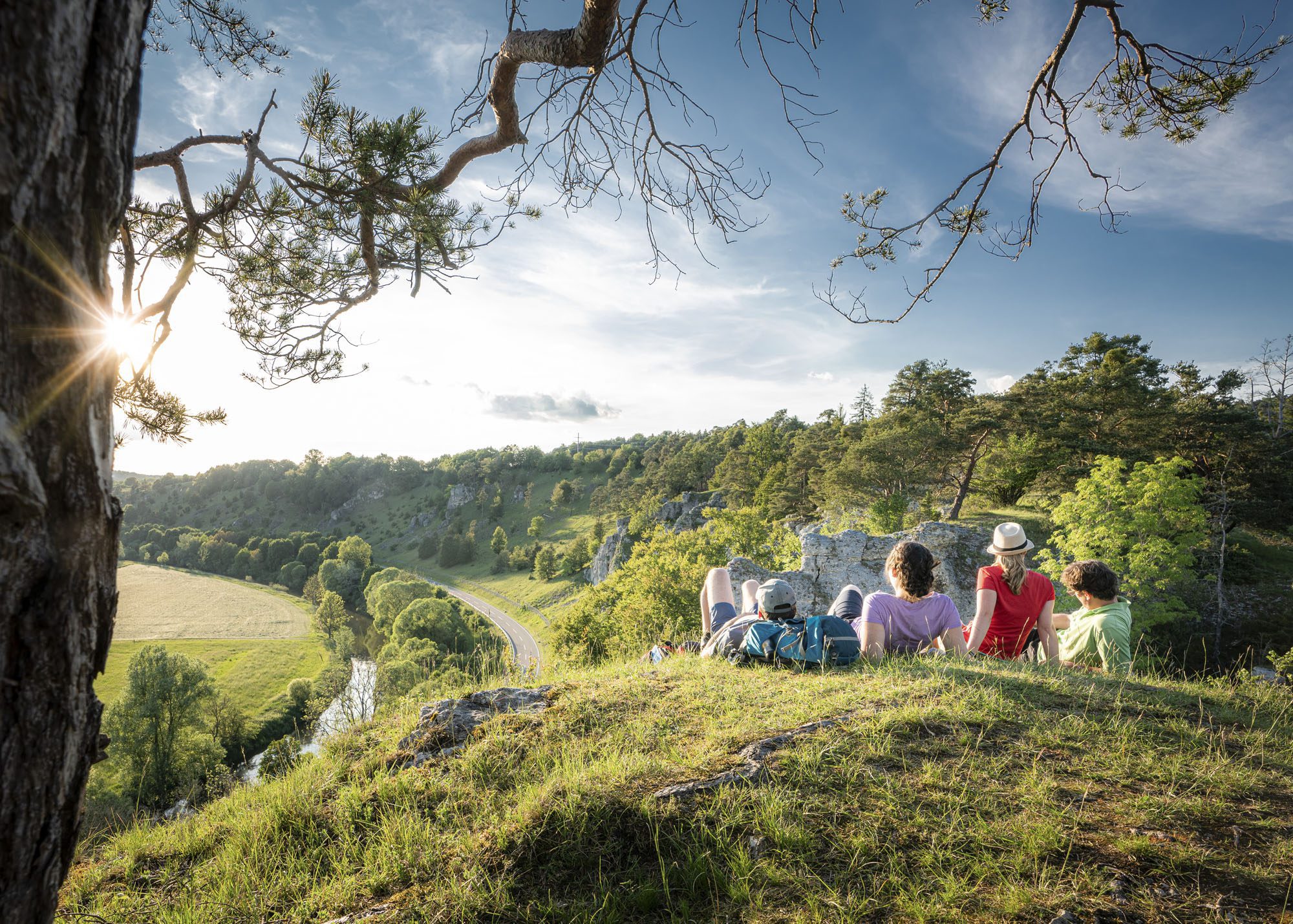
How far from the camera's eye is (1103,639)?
4.64 metres

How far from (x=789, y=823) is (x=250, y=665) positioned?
2247 inches

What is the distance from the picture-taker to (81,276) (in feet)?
3.75

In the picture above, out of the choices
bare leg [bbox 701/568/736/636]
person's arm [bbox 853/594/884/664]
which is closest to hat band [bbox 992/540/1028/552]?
person's arm [bbox 853/594/884/664]

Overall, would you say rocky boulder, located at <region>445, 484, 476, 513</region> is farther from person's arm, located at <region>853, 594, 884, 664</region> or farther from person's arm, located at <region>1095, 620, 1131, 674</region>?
person's arm, located at <region>1095, 620, 1131, 674</region>

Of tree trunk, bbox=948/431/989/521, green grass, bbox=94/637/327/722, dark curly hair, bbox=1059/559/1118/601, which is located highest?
tree trunk, bbox=948/431/989/521

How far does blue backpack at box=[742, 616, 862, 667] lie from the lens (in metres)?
4.46

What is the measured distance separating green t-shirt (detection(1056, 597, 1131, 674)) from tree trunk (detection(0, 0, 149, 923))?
6.28 meters

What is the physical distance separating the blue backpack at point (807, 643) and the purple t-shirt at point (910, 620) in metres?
0.41

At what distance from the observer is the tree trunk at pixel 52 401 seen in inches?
39.3

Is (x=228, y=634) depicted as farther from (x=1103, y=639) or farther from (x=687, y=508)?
(x=1103, y=639)

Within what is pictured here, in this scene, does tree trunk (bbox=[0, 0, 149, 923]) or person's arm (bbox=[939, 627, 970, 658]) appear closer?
tree trunk (bbox=[0, 0, 149, 923])

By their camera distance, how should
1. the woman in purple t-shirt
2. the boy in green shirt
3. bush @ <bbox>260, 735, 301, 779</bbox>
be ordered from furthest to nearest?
1. the woman in purple t-shirt
2. the boy in green shirt
3. bush @ <bbox>260, 735, 301, 779</bbox>

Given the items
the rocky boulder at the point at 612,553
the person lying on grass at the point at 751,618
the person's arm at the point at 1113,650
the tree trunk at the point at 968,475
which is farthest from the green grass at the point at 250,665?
the tree trunk at the point at 968,475

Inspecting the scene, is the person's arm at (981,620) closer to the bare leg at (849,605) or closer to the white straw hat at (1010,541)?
the white straw hat at (1010,541)
